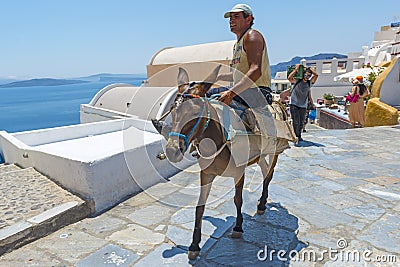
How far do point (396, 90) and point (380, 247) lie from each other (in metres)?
12.7

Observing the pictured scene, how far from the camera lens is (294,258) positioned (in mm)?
2758

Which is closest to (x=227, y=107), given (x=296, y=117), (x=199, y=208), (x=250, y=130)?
(x=250, y=130)

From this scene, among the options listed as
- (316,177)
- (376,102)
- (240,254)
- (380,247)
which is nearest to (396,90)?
(376,102)

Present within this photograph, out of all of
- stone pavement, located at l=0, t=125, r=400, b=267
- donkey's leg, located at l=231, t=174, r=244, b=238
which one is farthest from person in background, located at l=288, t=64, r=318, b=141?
donkey's leg, located at l=231, t=174, r=244, b=238

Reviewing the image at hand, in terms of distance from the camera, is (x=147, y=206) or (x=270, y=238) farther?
(x=147, y=206)

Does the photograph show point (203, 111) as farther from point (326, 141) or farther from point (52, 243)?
point (326, 141)

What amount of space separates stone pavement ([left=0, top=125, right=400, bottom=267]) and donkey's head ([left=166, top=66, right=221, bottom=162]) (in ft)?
3.83

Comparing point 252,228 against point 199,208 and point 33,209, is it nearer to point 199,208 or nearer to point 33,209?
point 199,208

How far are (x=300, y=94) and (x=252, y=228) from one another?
4.50 m

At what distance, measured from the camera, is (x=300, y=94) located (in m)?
6.98

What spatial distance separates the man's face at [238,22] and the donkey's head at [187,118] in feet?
2.12

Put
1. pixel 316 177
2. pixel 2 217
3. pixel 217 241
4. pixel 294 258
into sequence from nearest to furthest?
1. pixel 294 258
2. pixel 217 241
3. pixel 2 217
4. pixel 316 177

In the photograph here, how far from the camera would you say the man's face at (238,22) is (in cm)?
263

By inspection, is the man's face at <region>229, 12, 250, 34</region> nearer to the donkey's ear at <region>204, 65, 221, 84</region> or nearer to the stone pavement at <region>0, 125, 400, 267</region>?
the donkey's ear at <region>204, 65, 221, 84</region>
